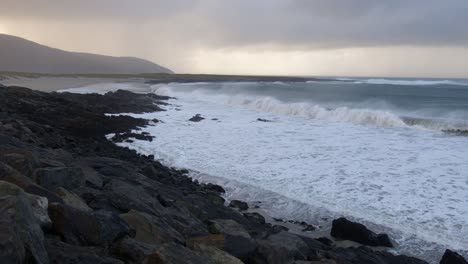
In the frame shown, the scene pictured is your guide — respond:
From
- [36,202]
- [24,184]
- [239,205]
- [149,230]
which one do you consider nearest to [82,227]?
[36,202]

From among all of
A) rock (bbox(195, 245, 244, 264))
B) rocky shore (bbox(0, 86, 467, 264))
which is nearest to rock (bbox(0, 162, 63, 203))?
rocky shore (bbox(0, 86, 467, 264))

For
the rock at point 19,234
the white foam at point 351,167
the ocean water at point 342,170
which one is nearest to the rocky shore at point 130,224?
the rock at point 19,234

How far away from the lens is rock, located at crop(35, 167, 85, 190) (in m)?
5.71

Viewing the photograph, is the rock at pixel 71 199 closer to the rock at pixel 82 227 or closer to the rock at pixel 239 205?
the rock at pixel 82 227

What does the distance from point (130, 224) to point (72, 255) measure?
1.21 metres

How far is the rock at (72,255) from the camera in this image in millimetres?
3779

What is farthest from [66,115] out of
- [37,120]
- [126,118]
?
[126,118]

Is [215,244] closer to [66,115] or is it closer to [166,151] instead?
[166,151]

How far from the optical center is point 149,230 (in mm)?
5082

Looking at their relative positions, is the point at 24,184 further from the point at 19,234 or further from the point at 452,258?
the point at 452,258

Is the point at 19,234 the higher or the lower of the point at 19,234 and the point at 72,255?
the higher

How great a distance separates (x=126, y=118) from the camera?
20.6m

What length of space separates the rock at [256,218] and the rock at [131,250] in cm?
374

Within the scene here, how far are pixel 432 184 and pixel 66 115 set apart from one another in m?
13.7
